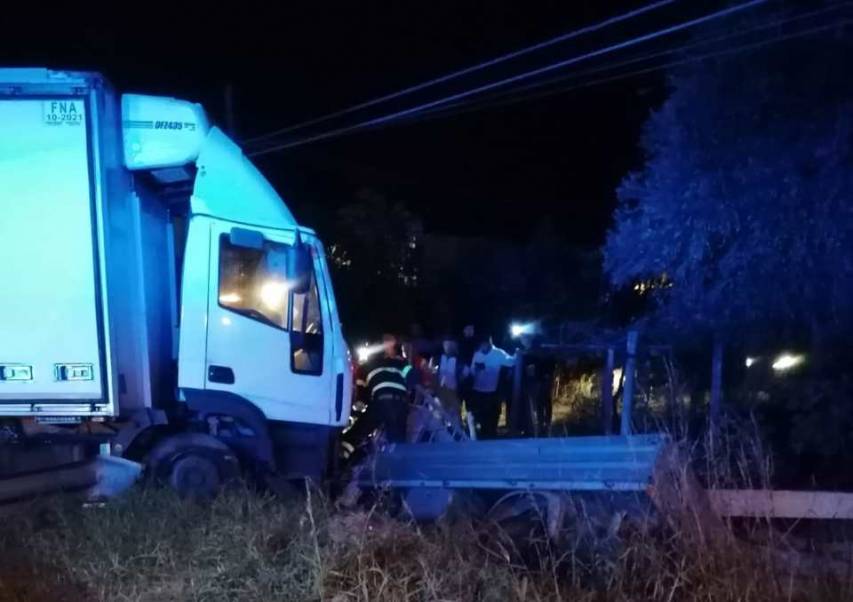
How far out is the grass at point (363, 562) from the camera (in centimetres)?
467

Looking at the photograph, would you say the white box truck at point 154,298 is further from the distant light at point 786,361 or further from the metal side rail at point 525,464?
the distant light at point 786,361

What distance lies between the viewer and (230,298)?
781cm

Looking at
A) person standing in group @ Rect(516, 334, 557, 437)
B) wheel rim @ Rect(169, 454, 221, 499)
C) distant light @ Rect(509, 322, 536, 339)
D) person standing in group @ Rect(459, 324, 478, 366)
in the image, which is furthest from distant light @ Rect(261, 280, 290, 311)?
distant light @ Rect(509, 322, 536, 339)

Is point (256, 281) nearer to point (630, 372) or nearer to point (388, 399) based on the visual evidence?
point (388, 399)

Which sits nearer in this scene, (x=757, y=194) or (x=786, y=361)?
(x=757, y=194)

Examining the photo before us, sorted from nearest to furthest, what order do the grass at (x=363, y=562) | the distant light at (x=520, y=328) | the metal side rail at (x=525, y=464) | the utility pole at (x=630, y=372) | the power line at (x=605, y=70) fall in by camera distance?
1. the grass at (x=363, y=562)
2. the metal side rail at (x=525, y=464)
3. the power line at (x=605, y=70)
4. the utility pole at (x=630, y=372)
5. the distant light at (x=520, y=328)

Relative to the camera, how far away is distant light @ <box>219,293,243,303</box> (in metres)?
7.79

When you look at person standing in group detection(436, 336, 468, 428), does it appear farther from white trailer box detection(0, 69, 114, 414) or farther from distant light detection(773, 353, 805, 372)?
white trailer box detection(0, 69, 114, 414)

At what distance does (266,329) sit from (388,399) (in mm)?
1601

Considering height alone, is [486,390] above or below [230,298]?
below

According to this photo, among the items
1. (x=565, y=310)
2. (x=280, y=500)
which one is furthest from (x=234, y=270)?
(x=565, y=310)

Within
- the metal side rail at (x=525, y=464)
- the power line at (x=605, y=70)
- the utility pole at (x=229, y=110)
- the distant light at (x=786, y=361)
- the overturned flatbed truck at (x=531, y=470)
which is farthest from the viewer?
the utility pole at (x=229, y=110)

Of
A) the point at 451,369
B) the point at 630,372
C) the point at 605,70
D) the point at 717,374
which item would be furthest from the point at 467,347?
the point at 717,374

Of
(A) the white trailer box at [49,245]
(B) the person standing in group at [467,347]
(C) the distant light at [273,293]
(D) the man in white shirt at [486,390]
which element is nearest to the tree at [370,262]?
(B) the person standing in group at [467,347]
